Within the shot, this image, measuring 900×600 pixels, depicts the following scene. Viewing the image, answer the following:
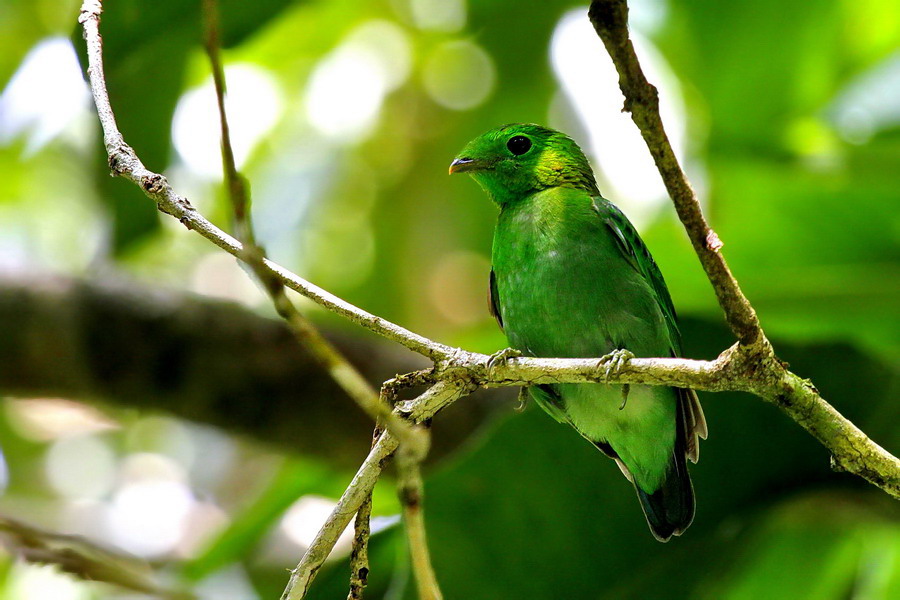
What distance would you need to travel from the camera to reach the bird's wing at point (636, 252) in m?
3.40

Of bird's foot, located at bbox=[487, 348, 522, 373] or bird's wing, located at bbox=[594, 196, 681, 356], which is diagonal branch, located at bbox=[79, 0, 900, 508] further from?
bird's wing, located at bbox=[594, 196, 681, 356]

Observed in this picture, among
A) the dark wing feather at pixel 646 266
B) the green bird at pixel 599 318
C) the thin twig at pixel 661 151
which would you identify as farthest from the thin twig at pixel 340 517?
the dark wing feather at pixel 646 266

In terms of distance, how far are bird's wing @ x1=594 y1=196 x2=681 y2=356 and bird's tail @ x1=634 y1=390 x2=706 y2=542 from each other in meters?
0.41

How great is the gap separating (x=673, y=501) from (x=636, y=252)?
907mm

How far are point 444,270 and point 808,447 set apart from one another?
3925mm

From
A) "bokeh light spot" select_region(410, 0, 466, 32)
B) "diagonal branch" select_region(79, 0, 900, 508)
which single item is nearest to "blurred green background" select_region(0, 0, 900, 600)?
"bokeh light spot" select_region(410, 0, 466, 32)

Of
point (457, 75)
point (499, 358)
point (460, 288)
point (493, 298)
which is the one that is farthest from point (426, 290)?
point (499, 358)

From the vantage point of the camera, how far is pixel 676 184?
186cm

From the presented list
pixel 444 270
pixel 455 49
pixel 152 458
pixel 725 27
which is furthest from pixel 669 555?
pixel 152 458

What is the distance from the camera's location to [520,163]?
377cm

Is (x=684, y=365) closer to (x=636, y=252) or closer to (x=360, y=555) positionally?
(x=360, y=555)

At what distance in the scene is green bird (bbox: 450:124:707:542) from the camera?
3316 millimetres

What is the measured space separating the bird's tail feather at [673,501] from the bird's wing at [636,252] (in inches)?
16.2

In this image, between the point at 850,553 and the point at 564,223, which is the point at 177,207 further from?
the point at 850,553
